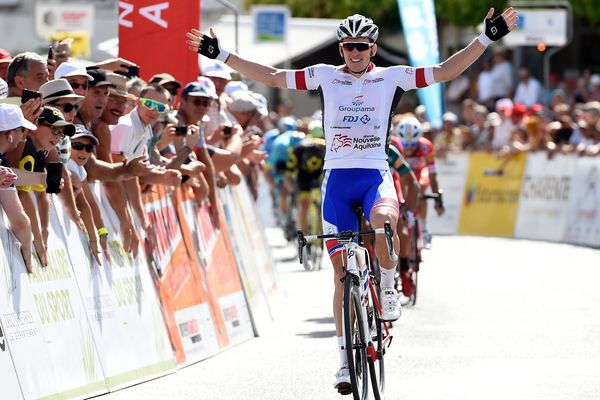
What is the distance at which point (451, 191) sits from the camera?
30.0 meters

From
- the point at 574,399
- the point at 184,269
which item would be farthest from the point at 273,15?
the point at 574,399

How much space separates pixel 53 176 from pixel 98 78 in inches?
67.4

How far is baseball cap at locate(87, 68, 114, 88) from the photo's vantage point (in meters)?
11.3

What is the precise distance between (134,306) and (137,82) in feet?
8.71

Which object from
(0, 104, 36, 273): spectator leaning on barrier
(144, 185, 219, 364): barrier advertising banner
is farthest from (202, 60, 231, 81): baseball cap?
(0, 104, 36, 273): spectator leaning on barrier

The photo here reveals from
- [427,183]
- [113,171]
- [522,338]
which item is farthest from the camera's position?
[427,183]

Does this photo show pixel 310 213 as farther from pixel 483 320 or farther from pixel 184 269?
pixel 184 269

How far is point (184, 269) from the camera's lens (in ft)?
41.2

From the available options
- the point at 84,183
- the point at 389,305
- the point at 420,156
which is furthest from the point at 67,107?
the point at 420,156

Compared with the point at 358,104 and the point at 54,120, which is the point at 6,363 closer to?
the point at 54,120

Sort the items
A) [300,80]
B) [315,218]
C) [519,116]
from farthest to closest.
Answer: [519,116], [315,218], [300,80]

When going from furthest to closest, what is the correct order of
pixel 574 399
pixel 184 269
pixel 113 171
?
pixel 184 269
pixel 113 171
pixel 574 399

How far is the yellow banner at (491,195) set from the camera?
92.7 ft

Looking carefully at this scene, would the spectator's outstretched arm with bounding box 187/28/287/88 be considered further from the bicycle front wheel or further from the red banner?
the red banner
